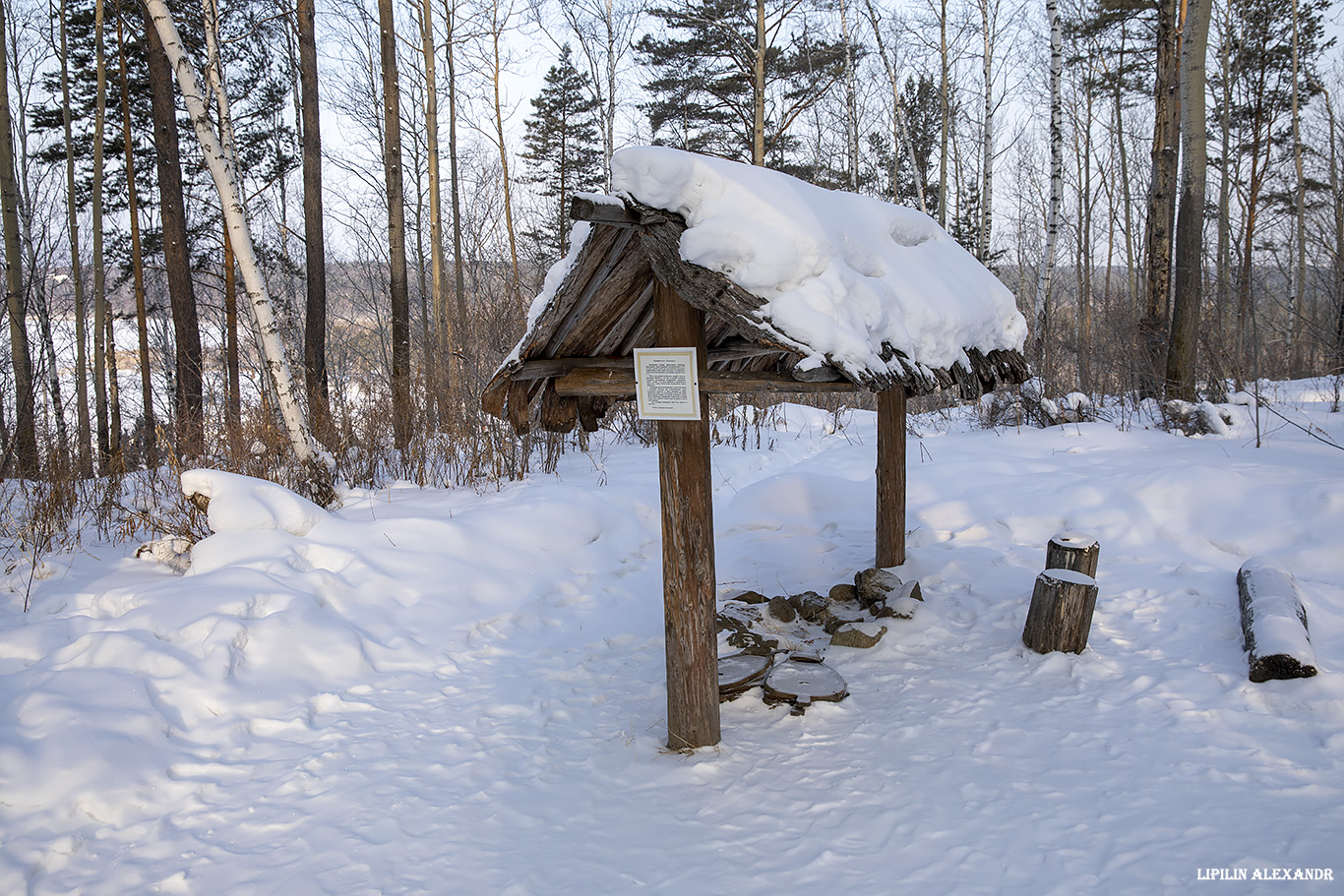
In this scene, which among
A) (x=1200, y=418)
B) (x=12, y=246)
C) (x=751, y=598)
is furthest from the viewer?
(x=12, y=246)

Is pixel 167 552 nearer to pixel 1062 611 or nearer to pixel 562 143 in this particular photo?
pixel 1062 611

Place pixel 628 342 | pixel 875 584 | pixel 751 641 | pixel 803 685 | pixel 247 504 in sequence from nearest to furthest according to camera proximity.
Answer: pixel 803 685, pixel 628 342, pixel 751 641, pixel 875 584, pixel 247 504

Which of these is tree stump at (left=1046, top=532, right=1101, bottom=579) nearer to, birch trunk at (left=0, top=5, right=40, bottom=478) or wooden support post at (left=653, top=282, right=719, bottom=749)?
wooden support post at (left=653, top=282, right=719, bottom=749)

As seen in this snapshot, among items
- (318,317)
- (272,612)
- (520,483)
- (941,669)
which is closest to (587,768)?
(941,669)

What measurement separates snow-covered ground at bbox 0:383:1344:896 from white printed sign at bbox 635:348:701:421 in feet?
5.61

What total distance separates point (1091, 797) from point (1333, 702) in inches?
57.2

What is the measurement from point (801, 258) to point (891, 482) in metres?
2.73

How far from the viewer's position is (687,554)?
3391 millimetres

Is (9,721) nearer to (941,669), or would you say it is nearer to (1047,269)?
(941,669)

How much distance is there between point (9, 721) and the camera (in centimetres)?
331

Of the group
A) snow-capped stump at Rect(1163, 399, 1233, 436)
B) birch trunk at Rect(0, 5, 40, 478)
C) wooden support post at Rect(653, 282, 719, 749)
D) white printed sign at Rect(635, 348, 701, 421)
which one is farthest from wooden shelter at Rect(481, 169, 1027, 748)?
birch trunk at Rect(0, 5, 40, 478)

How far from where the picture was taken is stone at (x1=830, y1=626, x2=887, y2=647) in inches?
182

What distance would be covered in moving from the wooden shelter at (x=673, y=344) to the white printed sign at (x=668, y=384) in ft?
0.35

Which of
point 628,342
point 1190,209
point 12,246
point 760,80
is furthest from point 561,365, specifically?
point 760,80
